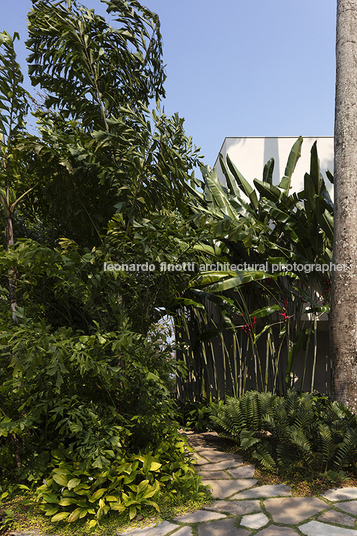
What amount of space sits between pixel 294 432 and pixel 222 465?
1012 mm

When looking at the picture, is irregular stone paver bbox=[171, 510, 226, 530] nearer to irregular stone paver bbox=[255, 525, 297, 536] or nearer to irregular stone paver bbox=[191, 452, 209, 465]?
irregular stone paver bbox=[255, 525, 297, 536]

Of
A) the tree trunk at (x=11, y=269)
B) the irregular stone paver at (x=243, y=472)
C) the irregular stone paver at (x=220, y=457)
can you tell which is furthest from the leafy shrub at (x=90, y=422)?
the irregular stone paver at (x=220, y=457)

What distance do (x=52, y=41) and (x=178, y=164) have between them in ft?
5.92

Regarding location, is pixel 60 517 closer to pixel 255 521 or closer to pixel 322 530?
pixel 255 521

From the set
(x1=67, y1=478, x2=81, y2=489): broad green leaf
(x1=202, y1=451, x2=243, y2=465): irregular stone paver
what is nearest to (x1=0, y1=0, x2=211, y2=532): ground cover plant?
(x1=67, y1=478, x2=81, y2=489): broad green leaf

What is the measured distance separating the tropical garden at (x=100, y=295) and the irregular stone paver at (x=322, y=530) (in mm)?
715

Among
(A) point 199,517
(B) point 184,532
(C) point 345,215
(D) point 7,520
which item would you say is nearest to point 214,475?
(A) point 199,517

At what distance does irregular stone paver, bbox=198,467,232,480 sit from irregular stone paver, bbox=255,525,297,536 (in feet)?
3.39

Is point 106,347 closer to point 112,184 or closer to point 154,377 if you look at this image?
point 154,377

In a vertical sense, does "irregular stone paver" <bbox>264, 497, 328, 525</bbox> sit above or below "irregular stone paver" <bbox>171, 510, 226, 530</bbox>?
above

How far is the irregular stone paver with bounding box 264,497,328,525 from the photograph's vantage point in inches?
105

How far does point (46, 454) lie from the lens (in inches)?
123

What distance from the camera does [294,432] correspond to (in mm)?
Answer: 3285

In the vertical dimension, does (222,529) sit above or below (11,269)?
below
